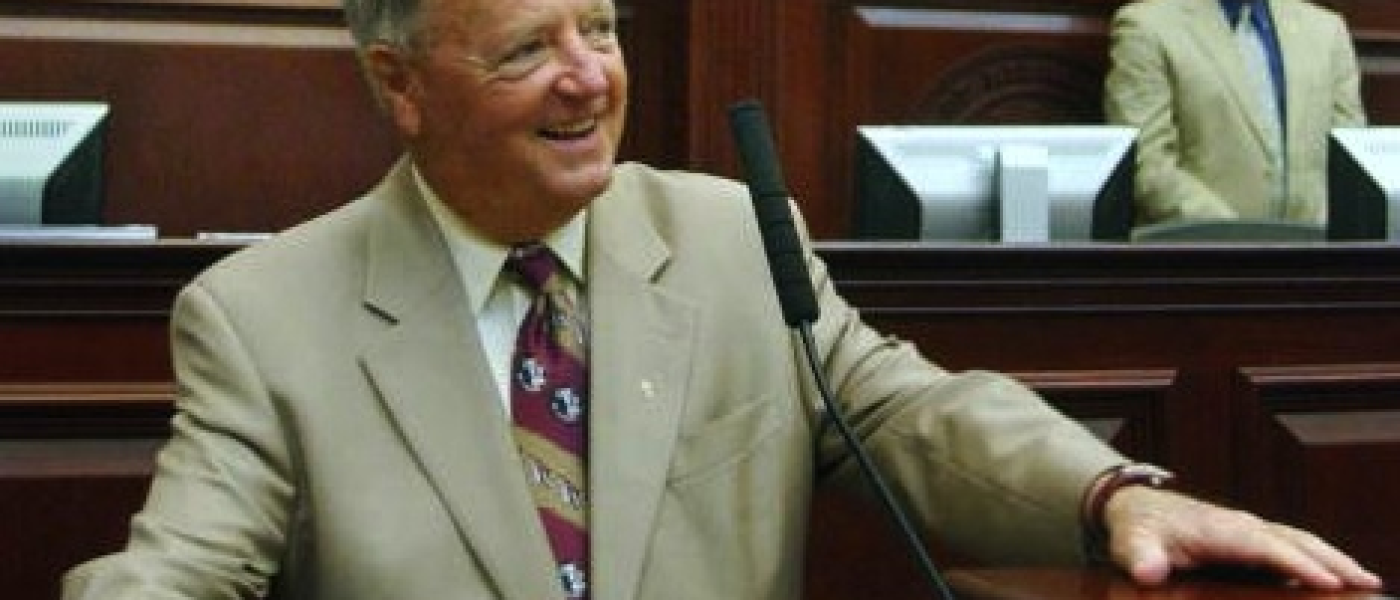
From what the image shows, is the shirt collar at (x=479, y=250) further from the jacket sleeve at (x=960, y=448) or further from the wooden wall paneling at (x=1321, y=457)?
the wooden wall paneling at (x=1321, y=457)

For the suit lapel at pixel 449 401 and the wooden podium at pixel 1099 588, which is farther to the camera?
the suit lapel at pixel 449 401

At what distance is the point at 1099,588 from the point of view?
1.01 meters

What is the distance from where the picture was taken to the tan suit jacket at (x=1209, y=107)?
3223 mm

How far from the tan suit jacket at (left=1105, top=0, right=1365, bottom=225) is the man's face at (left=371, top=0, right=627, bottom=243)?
2116 millimetres

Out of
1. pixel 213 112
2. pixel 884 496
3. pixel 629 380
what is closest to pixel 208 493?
pixel 629 380

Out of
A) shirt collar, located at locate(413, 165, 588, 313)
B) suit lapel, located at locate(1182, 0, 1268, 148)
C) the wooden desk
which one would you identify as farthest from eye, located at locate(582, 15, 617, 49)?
suit lapel, located at locate(1182, 0, 1268, 148)

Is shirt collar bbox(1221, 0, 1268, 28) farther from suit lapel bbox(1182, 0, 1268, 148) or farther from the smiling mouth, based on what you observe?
the smiling mouth

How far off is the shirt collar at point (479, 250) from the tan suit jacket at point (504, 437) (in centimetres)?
1

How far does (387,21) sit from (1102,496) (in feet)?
1.63

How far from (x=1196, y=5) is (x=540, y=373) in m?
2.32

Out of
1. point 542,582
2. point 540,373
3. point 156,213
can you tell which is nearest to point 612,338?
point 540,373

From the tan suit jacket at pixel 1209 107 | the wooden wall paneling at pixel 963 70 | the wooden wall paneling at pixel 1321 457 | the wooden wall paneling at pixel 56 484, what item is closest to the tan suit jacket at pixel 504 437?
the wooden wall paneling at pixel 56 484

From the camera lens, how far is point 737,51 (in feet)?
9.84

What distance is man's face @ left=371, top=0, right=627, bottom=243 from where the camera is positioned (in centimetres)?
117
